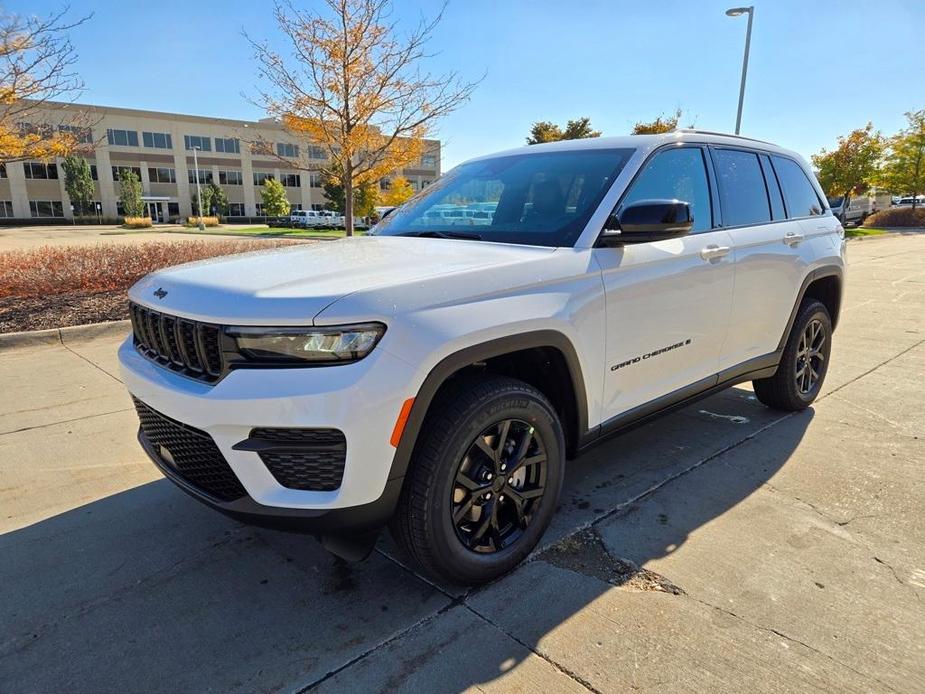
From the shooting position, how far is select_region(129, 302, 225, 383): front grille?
2172 mm

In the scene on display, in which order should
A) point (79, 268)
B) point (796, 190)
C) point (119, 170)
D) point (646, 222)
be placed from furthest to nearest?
point (119, 170) → point (79, 268) → point (796, 190) → point (646, 222)

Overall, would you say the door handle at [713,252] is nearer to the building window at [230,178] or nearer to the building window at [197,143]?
the building window at [197,143]

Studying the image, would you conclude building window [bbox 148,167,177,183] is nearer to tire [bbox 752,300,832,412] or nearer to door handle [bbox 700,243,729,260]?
tire [bbox 752,300,832,412]

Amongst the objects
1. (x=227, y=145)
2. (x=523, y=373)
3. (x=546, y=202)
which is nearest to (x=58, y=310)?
(x=546, y=202)

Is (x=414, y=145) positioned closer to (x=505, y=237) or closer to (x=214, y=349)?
(x=505, y=237)

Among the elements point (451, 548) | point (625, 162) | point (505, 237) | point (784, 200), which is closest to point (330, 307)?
point (451, 548)

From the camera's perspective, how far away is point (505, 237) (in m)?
2.95

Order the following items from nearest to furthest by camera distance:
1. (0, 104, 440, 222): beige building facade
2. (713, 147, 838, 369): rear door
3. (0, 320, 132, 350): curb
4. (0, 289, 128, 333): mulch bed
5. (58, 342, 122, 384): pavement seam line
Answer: (713, 147, 838, 369): rear door < (58, 342, 122, 384): pavement seam line < (0, 320, 132, 350): curb < (0, 289, 128, 333): mulch bed < (0, 104, 440, 222): beige building facade

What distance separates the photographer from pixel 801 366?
4516 millimetres

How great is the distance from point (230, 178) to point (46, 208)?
64.9 feet

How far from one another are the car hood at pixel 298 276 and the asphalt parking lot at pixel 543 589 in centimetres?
119

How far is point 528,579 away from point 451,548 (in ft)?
1.54

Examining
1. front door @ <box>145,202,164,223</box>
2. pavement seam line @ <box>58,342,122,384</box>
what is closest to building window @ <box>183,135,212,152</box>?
front door @ <box>145,202,164,223</box>

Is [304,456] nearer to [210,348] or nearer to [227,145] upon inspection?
[210,348]
